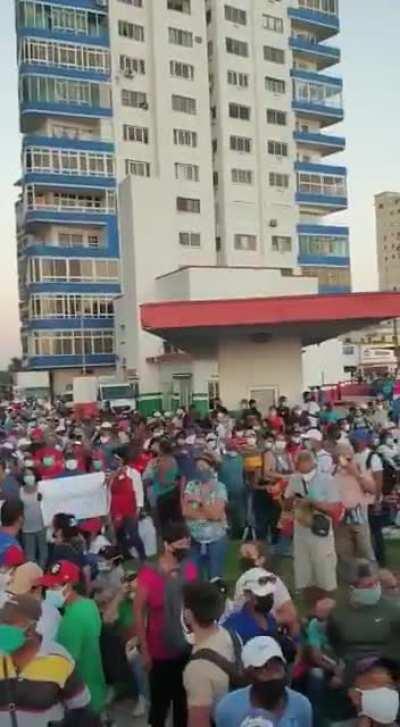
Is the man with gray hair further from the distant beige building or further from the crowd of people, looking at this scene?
the distant beige building

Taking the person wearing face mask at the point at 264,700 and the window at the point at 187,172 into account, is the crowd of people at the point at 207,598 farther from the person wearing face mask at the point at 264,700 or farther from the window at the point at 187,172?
the window at the point at 187,172

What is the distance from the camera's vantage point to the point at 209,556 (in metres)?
7.95

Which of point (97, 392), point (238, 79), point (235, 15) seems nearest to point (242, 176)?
point (238, 79)

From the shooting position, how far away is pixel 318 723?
461cm

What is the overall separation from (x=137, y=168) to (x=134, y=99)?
5.51m

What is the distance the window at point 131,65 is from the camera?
64.0 meters

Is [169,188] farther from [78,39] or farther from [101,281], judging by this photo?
[78,39]

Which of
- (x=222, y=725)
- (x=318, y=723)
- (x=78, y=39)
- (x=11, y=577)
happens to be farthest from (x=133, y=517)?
(x=78, y=39)

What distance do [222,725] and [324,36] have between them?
81601 mm

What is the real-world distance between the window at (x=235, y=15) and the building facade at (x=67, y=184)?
1119cm

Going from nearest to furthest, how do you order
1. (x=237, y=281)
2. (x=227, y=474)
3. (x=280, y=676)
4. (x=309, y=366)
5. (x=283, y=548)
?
(x=280, y=676) < (x=283, y=548) < (x=227, y=474) < (x=237, y=281) < (x=309, y=366)

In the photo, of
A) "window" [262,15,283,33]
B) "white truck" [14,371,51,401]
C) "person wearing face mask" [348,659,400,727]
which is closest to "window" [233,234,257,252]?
"window" [262,15,283,33]

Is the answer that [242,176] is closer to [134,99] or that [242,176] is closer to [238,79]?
[238,79]

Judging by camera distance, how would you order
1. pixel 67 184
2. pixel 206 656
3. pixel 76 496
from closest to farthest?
pixel 206 656
pixel 76 496
pixel 67 184
